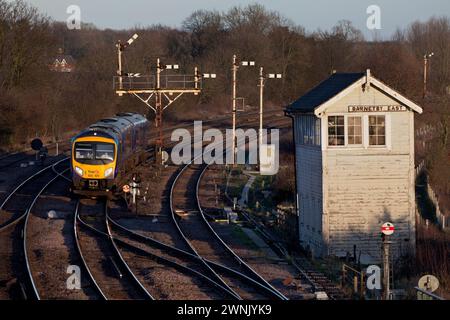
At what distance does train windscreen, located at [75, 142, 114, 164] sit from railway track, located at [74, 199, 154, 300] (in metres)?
1.73

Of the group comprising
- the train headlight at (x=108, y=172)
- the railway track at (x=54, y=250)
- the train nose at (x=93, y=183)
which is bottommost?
the railway track at (x=54, y=250)

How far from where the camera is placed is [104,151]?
88.2ft

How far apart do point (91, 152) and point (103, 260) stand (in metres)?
8.92

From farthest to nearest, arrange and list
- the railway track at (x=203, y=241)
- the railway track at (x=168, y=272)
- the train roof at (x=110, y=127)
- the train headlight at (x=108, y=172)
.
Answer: the train roof at (x=110, y=127) → the train headlight at (x=108, y=172) → the railway track at (x=203, y=241) → the railway track at (x=168, y=272)

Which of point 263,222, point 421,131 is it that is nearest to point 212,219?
point 263,222

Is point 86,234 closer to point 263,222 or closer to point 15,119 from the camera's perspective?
point 263,222

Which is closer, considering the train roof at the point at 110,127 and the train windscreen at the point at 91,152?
the train windscreen at the point at 91,152

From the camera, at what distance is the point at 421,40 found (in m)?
80.6

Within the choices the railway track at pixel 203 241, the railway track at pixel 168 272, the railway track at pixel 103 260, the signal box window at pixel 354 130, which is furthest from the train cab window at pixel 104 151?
the signal box window at pixel 354 130

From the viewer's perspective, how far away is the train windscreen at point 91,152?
87.9ft

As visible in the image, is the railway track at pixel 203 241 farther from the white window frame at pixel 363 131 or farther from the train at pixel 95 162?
the white window frame at pixel 363 131

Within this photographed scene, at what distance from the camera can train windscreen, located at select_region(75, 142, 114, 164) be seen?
87.9 feet

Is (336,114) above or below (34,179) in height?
above

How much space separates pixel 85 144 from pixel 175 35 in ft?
202
